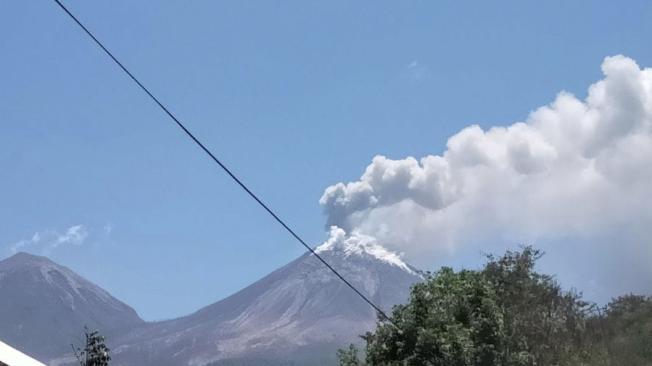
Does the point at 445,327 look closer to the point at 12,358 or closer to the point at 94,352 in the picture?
the point at 94,352

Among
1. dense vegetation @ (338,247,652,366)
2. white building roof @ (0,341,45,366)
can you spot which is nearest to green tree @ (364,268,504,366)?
dense vegetation @ (338,247,652,366)

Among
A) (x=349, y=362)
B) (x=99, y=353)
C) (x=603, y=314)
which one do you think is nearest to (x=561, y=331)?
(x=349, y=362)

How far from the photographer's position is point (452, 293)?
4800 cm

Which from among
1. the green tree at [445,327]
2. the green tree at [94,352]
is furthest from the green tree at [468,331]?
the green tree at [94,352]

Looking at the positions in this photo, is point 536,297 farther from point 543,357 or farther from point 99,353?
point 99,353

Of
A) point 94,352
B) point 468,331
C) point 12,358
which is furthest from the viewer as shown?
point 468,331

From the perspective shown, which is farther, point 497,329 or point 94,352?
point 497,329

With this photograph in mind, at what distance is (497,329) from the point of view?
46406mm

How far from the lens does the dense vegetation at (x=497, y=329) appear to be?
45.7 m

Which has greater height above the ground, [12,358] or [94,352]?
[94,352]

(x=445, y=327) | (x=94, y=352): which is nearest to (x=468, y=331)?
(x=445, y=327)

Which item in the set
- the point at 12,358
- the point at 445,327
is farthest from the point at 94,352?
the point at 12,358

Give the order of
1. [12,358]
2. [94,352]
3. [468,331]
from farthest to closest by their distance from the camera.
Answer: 1. [468,331]
2. [94,352]
3. [12,358]

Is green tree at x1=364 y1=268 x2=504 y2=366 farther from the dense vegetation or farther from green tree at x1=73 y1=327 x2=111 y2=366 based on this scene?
green tree at x1=73 y1=327 x2=111 y2=366
